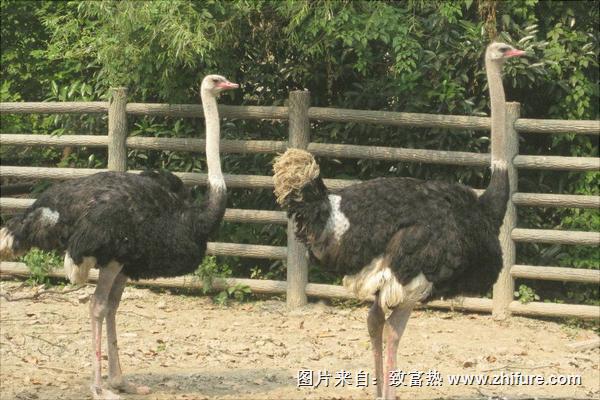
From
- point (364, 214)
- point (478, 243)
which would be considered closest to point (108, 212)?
point (364, 214)

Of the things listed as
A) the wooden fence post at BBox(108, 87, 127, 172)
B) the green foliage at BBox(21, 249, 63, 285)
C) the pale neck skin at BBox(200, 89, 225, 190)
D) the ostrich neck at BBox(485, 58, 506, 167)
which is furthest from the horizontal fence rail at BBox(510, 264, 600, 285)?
the green foliage at BBox(21, 249, 63, 285)

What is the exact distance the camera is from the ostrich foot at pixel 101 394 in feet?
22.2

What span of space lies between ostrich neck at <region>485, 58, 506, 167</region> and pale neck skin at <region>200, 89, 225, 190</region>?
1.67 meters

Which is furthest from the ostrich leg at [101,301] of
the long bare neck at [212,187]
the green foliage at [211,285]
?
the green foliage at [211,285]

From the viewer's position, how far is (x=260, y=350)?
26.9 ft

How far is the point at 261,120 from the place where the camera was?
1022 cm

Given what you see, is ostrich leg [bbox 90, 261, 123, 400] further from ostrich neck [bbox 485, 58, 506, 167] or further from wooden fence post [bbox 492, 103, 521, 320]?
wooden fence post [bbox 492, 103, 521, 320]

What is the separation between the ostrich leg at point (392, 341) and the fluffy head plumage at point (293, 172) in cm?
96

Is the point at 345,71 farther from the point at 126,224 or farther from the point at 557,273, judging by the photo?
the point at 126,224

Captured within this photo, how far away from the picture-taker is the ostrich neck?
7029mm

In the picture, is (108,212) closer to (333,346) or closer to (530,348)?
(333,346)

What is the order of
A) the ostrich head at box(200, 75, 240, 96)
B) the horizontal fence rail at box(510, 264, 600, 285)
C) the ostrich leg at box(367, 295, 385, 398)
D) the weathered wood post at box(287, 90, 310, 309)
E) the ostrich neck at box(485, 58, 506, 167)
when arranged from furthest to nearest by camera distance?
the weathered wood post at box(287, 90, 310, 309) → the horizontal fence rail at box(510, 264, 600, 285) → the ostrich head at box(200, 75, 240, 96) → the ostrich neck at box(485, 58, 506, 167) → the ostrich leg at box(367, 295, 385, 398)

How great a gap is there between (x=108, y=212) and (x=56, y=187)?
1.83 ft

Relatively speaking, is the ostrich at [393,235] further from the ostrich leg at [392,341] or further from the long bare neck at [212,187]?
the long bare neck at [212,187]
